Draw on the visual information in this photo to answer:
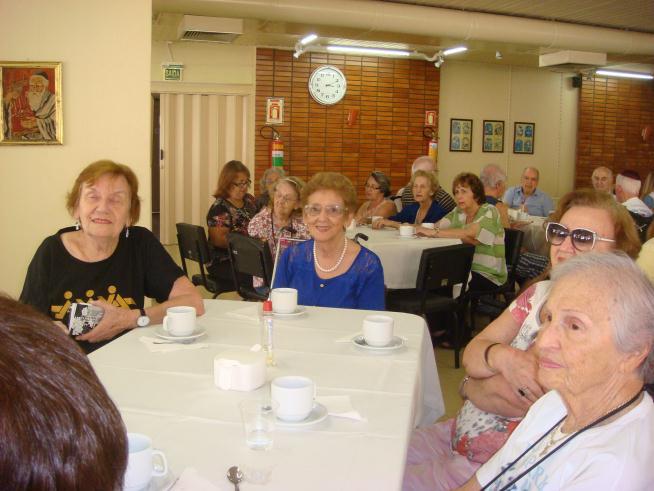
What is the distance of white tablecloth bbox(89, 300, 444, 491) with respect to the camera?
1.32 m

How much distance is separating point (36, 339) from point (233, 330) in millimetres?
1853

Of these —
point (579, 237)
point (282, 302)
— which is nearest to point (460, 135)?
point (282, 302)

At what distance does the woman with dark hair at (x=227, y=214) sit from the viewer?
5504 millimetres

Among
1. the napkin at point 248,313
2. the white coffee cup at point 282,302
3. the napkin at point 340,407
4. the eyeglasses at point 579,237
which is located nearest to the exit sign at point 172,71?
the napkin at point 248,313

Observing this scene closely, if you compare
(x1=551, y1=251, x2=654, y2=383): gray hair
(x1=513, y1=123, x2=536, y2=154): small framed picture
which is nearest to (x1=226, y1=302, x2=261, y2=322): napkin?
(x1=551, y1=251, x2=654, y2=383): gray hair

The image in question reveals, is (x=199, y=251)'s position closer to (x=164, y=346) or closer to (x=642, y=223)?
(x=164, y=346)

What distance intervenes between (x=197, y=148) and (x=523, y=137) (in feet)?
17.8

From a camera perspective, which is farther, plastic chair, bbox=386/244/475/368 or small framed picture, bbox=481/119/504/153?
small framed picture, bbox=481/119/504/153

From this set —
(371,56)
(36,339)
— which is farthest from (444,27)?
(36,339)

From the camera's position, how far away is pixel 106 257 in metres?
2.61

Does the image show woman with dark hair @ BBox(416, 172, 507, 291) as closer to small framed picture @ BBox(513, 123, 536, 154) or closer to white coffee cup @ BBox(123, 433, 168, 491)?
white coffee cup @ BBox(123, 433, 168, 491)

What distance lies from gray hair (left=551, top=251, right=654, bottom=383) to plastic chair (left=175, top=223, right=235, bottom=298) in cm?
417

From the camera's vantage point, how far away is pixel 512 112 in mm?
10820

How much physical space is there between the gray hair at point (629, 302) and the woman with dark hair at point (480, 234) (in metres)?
3.83
